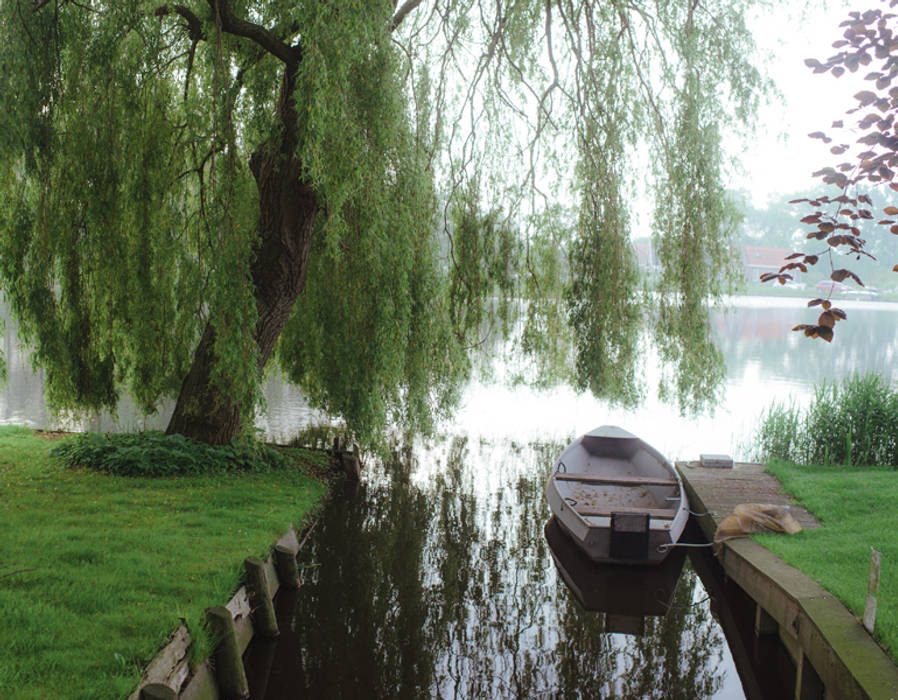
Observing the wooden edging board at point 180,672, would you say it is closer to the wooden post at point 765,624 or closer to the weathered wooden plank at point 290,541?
the weathered wooden plank at point 290,541

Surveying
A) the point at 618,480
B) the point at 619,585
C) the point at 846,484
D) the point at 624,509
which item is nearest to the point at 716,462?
the point at 846,484

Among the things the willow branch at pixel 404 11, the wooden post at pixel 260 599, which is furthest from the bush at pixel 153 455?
the willow branch at pixel 404 11

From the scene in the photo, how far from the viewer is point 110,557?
Answer: 4918 mm

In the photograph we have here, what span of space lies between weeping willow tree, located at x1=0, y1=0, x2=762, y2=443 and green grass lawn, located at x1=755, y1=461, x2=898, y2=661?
1751 millimetres

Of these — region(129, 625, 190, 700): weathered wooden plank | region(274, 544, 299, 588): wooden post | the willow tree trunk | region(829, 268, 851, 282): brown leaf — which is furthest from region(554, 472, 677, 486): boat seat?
region(129, 625, 190, 700): weathered wooden plank

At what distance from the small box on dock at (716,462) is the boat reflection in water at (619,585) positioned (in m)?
1.64

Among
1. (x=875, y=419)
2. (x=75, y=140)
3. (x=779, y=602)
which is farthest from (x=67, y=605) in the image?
(x=875, y=419)

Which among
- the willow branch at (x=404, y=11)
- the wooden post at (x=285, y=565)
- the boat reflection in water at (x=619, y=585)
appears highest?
the willow branch at (x=404, y=11)

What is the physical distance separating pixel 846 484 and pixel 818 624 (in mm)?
3884

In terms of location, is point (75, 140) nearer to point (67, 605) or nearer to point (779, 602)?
point (67, 605)

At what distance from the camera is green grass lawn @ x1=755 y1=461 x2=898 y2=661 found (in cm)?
447

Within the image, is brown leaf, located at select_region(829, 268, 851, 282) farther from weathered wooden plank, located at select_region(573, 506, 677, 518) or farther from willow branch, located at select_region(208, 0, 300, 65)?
willow branch, located at select_region(208, 0, 300, 65)

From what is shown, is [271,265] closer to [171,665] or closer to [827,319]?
[171,665]

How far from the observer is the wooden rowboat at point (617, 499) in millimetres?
6680
